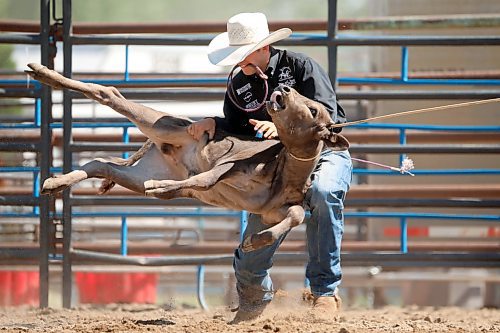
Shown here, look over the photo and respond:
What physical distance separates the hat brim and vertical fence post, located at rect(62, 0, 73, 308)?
1.51 m

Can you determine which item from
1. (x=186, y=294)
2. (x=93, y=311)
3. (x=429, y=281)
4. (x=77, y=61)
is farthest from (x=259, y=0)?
(x=93, y=311)

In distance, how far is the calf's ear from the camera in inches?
159

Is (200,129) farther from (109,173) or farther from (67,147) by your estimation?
(67,147)

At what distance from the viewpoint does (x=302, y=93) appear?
4285 mm

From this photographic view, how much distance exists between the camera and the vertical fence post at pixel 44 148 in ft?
18.6

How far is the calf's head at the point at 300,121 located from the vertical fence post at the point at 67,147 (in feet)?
6.79

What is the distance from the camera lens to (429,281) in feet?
26.6

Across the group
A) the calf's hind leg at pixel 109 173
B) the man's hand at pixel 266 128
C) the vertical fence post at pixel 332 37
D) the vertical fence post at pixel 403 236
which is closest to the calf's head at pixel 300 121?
the man's hand at pixel 266 128

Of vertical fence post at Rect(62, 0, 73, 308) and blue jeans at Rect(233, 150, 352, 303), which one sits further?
vertical fence post at Rect(62, 0, 73, 308)

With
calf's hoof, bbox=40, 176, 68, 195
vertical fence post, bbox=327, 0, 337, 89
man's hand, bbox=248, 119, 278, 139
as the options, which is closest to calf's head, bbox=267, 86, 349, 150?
man's hand, bbox=248, 119, 278, 139

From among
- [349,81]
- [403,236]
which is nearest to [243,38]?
[349,81]

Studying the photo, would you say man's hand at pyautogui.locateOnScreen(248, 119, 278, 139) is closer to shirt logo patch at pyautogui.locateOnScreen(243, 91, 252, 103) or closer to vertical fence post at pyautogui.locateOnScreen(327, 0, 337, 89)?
shirt logo patch at pyautogui.locateOnScreen(243, 91, 252, 103)

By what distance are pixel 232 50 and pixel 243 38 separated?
74mm

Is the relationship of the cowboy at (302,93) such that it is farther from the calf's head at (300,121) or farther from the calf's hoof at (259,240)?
the calf's hoof at (259,240)
